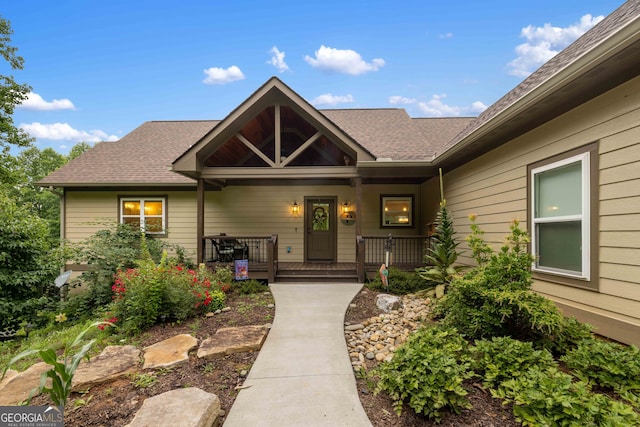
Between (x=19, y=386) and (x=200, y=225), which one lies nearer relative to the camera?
(x=19, y=386)

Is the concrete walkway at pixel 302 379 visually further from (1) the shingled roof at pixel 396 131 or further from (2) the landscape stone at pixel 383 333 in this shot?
(1) the shingled roof at pixel 396 131

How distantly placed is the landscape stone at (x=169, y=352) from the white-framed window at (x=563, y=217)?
464 cm

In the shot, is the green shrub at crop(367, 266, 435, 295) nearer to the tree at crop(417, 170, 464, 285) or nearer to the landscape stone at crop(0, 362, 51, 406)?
the tree at crop(417, 170, 464, 285)

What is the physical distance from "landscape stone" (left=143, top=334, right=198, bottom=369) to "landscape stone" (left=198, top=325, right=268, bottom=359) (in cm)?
17

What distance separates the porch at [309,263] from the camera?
6.57 meters

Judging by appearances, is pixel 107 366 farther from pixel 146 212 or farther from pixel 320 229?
pixel 146 212

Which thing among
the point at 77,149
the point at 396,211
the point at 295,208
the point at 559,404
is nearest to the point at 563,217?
the point at 559,404

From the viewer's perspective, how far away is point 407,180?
28.3 feet

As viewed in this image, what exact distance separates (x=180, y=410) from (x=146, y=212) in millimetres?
8071

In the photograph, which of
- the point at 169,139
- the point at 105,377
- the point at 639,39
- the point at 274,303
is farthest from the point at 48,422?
the point at 169,139

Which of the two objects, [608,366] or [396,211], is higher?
[396,211]

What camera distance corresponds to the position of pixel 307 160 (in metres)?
9.12

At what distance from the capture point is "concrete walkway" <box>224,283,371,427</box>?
220cm

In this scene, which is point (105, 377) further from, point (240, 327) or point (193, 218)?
point (193, 218)
